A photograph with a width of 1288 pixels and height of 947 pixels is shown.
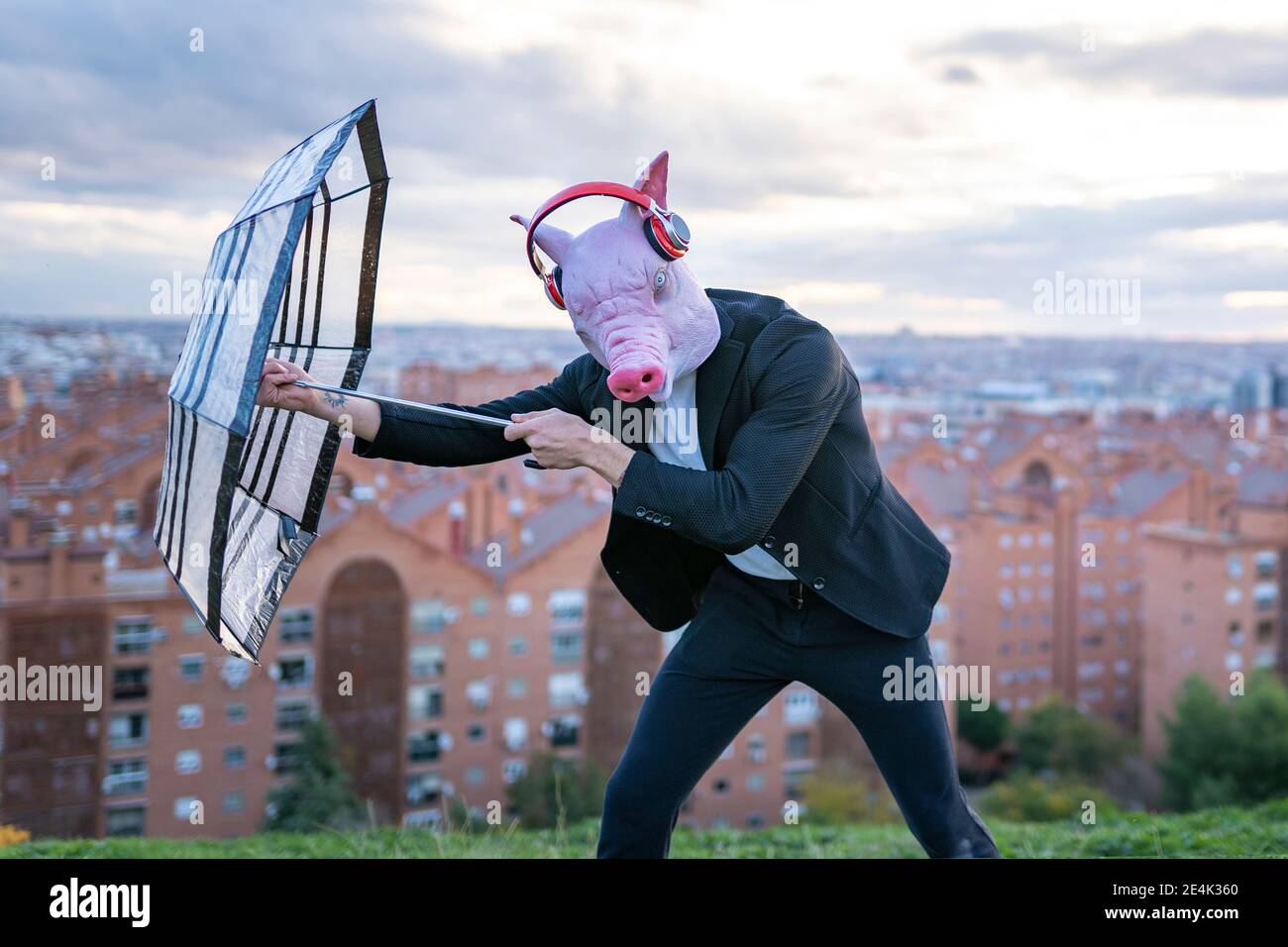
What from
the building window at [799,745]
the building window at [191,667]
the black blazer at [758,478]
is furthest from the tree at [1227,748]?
the black blazer at [758,478]

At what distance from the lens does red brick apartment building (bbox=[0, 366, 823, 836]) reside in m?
23.2

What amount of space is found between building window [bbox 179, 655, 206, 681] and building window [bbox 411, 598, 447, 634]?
16.4 feet

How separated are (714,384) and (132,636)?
24057 mm

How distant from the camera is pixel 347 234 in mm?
2443

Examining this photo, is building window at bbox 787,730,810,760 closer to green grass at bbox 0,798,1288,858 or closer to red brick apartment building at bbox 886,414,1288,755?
red brick apartment building at bbox 886,414,1288,755

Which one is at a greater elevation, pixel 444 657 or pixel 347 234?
pixel 347 234

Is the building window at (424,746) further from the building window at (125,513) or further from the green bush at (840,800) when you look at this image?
the green bush at (840,800)

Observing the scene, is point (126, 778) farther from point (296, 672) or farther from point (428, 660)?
point (428, 660)

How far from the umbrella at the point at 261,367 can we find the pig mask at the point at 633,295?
40cm

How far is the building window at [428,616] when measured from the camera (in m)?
28.3

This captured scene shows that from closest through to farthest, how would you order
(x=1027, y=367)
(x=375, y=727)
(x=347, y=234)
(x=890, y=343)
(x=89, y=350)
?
1. (x=347, y=234)
2. (x=89, y=350)
3. (x=375, y=727)
4. (x=890, y=343)
5. (x=1027, y=367)
